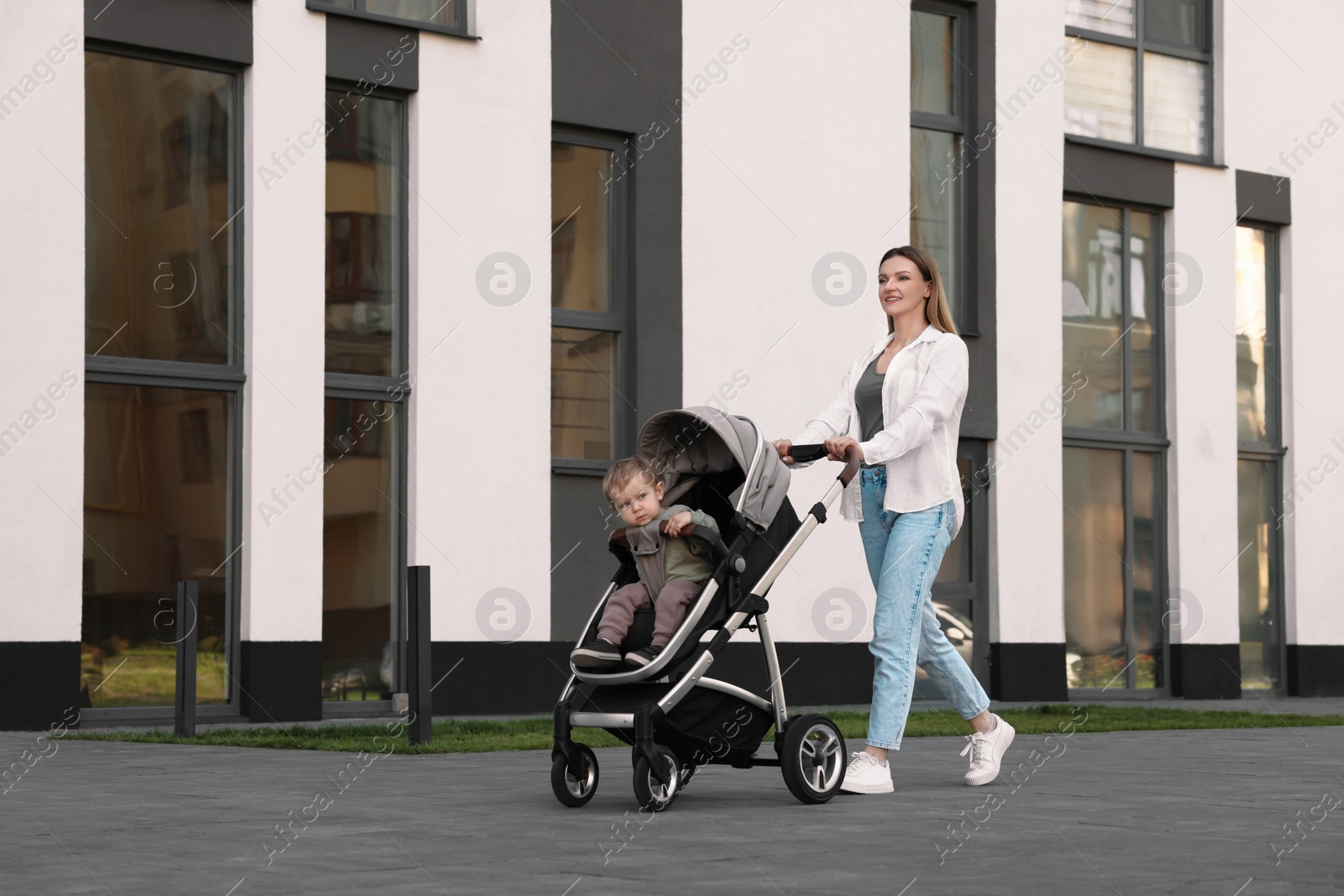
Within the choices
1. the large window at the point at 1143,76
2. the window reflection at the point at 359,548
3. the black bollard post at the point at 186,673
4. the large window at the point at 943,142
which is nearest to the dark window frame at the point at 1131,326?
the large window at the point at 1143,76

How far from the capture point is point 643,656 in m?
5.95

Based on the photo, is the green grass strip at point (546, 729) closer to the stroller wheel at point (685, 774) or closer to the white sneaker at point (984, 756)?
the stroller wheel at point (685, 774)

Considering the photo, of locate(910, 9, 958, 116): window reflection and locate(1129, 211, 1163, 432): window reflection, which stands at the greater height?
locate(910, 9, 958, 116): window reflection

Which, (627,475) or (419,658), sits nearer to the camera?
(627,475)

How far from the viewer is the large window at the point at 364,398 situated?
12.8 meters

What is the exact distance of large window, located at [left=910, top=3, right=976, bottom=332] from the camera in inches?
641

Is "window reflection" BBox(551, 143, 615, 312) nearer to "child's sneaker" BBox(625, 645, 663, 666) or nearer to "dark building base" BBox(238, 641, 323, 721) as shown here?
"dark building base" BBox(238, 641, 323, 721)

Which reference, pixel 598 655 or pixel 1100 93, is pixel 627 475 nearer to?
pixel 598 655

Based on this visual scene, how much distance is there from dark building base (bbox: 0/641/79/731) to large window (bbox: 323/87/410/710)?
1919 mm

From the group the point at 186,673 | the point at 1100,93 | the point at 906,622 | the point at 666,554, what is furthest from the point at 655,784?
the point at 1100,93

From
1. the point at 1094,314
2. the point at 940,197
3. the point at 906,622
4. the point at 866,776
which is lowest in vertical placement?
the point at 866,776

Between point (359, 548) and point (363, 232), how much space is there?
2.33 metres

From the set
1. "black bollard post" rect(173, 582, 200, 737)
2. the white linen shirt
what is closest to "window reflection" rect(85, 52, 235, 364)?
"black bollard post" rect(173, 582, 200, 737)

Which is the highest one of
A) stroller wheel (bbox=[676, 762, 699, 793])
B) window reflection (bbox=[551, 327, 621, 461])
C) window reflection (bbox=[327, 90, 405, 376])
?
window reflection (bbox=[327, 90, 405, 376])
